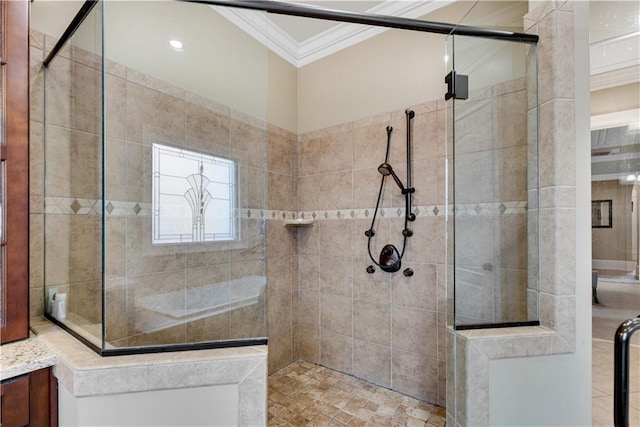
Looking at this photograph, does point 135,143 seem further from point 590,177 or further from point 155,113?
point 590,177

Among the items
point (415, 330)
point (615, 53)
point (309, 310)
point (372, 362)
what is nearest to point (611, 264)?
point (615, 53)

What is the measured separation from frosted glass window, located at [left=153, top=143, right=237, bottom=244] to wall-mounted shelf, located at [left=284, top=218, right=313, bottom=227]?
0.64 metres

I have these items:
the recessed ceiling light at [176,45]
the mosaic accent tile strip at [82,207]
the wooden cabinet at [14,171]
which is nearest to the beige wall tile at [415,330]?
the mosaic accent tile strip at [82,207]

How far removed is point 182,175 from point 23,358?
0.98 metres

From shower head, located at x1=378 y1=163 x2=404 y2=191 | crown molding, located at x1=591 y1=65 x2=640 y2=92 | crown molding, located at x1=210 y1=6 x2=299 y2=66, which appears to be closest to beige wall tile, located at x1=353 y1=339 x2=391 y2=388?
shower head, located at x1=378 y1=163 x2=404 y2=191

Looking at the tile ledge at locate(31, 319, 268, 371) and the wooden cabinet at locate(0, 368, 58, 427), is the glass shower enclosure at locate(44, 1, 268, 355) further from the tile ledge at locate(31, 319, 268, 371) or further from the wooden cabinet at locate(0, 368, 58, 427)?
the wooden cabinet at locate(0, 368, 58, 427)

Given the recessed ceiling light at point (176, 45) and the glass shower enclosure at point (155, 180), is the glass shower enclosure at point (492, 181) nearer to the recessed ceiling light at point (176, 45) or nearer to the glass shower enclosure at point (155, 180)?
the glass shower enclosure at point (155, 180)

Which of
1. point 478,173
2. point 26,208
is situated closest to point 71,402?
point 26,208

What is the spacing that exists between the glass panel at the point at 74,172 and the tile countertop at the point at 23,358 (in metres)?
0.24

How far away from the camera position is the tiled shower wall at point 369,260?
1848 mm

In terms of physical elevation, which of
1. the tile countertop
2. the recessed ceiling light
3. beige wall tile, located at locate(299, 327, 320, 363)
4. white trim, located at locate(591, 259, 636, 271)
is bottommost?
beige wall tile, located at locate(299, 327, 320, 363)

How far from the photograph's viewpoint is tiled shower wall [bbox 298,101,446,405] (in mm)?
1848

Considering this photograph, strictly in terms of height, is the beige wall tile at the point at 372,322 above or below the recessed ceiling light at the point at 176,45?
below

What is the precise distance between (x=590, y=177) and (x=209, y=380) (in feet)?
5.30
